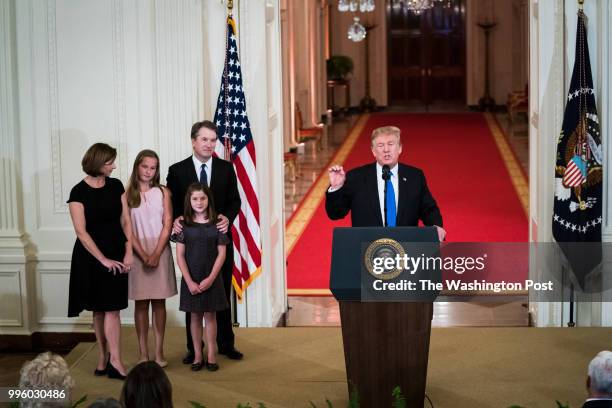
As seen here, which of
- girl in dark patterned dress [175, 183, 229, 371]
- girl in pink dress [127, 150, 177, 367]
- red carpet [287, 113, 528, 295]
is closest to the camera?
girl in dark patterned dress [175, 183, 229, 371]

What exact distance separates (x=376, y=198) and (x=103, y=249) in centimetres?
201

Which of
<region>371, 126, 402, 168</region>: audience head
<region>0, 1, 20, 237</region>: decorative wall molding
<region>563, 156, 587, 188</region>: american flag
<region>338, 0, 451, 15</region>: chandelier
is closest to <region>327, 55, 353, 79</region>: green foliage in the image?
<region>338, 0, 451, 15</region>: chandelier

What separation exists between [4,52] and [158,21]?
1.40 m

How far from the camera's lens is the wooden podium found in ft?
21.3

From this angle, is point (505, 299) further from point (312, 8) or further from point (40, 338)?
point (312, 8)

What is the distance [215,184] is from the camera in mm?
8195

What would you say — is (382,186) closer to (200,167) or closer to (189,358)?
(200,167)

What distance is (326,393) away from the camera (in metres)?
7.61

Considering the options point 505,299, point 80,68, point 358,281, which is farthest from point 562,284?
point 80,68

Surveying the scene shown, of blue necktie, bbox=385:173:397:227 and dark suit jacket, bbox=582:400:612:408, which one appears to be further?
blue necktie, bbox=385:173:397:227

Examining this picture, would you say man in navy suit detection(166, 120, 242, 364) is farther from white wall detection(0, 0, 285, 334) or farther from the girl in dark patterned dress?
white wall detection(0, 0, 285, 334)

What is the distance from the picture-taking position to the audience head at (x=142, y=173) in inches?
307

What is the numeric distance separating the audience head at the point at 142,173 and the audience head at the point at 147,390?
3253 mm

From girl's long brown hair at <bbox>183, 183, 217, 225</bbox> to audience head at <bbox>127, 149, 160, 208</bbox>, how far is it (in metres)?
0.28
